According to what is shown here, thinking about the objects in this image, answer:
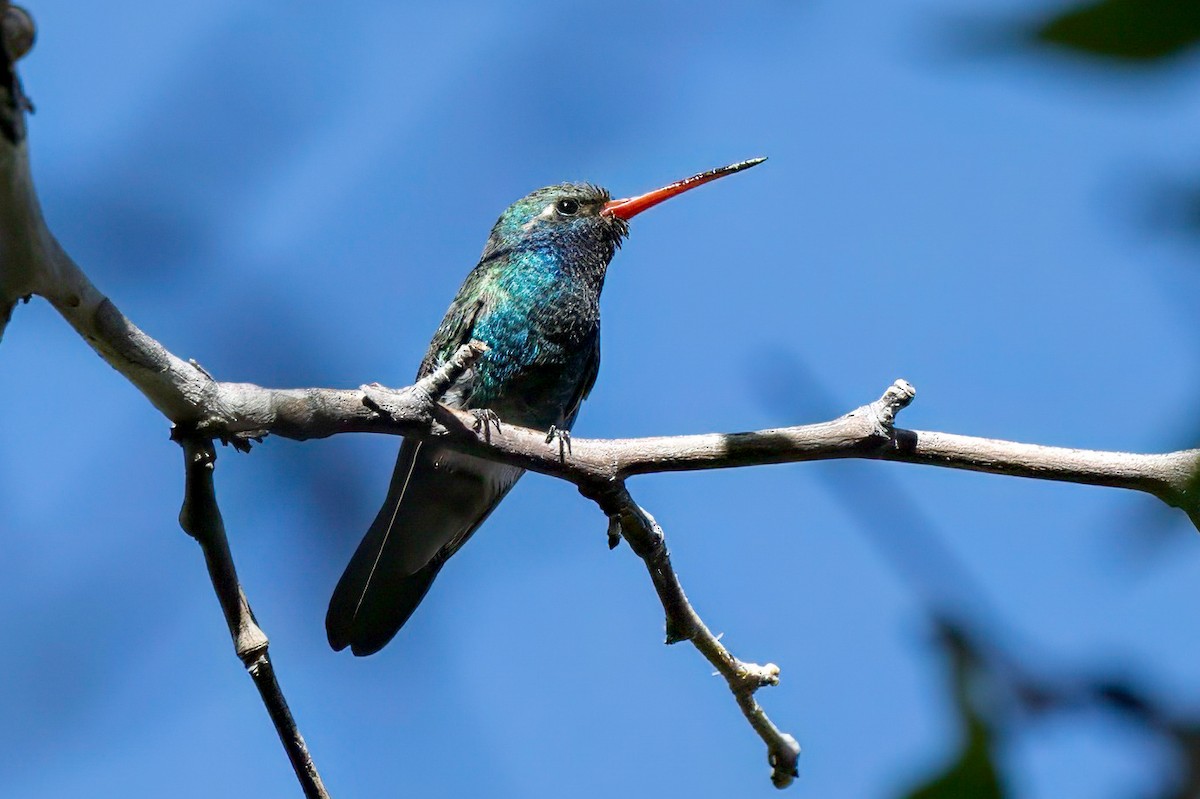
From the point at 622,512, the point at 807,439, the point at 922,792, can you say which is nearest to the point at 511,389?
the point at 622,512

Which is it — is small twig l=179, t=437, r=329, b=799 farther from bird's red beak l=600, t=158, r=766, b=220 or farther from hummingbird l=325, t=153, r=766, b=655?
bird's red beak l=600, t=158, r=766, b=220

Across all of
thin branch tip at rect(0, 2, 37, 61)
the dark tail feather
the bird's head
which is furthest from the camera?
the bird's head

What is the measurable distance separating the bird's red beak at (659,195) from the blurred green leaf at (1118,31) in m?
5.86

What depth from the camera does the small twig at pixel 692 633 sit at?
3975 mm

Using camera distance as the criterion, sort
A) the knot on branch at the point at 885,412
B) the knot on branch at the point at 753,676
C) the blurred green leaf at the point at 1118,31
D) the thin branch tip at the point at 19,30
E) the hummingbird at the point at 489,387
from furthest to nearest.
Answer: the hummingbird at the point at 489,387
the knot on branch at the point at 753,676
the knot on branch at the point at 885,412
the thin branch tip at the point at 19,30
the blurred green leaf at the point at 1118,31

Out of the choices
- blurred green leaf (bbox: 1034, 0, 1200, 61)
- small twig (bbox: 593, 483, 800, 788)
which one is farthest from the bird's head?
blurred green leaf (bbox: 1034, 0, 1200, 61)

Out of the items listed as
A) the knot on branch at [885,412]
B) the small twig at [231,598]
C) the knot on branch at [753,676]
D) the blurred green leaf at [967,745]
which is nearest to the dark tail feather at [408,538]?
the knot on branch at [753,676]

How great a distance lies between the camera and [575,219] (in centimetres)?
693

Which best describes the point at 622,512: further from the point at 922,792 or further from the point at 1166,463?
the point at 922,792

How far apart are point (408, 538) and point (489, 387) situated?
2.77 feet

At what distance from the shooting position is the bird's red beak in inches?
263

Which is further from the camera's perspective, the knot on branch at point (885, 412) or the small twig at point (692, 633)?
the small twig at point (692, 633)

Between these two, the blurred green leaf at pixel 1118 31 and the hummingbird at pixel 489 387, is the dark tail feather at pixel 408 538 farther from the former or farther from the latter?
the blurred green leaf at pixel 1118 31

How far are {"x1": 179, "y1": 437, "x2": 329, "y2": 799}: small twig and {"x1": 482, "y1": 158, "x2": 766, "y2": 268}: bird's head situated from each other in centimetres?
345
